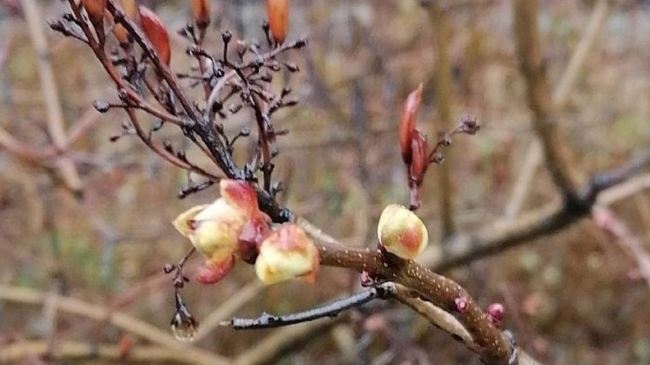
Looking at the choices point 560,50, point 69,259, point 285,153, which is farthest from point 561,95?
point 69,259

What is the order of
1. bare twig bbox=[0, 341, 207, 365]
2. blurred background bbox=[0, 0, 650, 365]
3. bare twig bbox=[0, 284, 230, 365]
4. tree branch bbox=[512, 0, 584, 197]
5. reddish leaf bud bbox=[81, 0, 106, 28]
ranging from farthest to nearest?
blurred background bbox=[0, 0, 650, 365] → bare twig bbox=[0, 284, 230, 365] → bare twig bbox=[0, 341, 207, 365] → tree branch bbox=[512, 0, 584, 197] → reddish leaf bud bbox=[81, 0, 106, 28]

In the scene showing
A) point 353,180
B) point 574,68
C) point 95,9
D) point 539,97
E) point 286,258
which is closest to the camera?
point 286,258

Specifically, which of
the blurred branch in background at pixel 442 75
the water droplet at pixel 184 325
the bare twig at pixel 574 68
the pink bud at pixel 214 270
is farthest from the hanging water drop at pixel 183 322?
the bare twig at pixel 574 68

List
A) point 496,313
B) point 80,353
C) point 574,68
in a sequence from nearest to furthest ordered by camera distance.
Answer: point 496,313
point 80,353
point 574,68

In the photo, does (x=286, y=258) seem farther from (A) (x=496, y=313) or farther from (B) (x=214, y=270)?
(A) (x=496, y=313)

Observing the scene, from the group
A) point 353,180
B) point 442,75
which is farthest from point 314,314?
point 353,180

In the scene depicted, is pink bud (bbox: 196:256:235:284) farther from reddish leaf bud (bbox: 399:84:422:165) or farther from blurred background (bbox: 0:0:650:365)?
blurred background (bbox: 0:0:650:365)

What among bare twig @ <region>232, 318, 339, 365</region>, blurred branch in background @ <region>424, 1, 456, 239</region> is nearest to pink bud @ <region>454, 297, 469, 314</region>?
blurred branch in background @ <region>424, 1, 456, 239</region>
